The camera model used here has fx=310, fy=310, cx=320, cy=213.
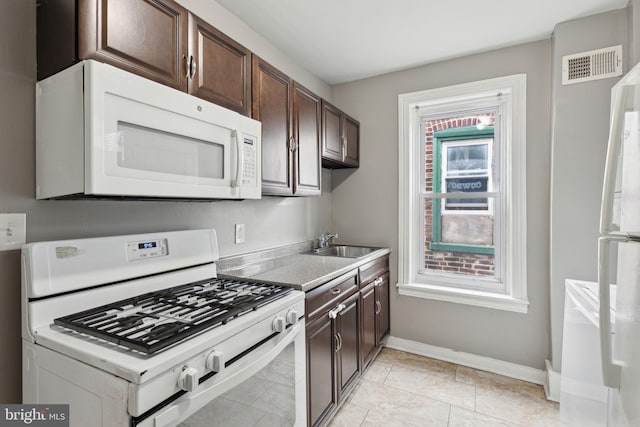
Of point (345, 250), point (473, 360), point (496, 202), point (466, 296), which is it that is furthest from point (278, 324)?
point (496, 202)

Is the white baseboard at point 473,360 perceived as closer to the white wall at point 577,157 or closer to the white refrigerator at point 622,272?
the white wall at point 577,157

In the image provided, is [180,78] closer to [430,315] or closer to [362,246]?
[362,246]

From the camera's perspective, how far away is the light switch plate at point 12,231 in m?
1.05

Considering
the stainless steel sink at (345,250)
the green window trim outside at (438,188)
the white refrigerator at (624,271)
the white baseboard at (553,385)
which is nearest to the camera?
the white refrigerator at (624,271)

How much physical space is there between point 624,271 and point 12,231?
76.7 inches

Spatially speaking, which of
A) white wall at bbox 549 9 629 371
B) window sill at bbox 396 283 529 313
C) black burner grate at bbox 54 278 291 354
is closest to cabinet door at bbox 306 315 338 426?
black burner grate at bbox 54 278 291 354

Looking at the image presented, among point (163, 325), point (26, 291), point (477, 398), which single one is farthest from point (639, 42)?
point (26, 291)

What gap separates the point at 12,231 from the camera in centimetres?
107

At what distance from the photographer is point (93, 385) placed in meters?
0.83

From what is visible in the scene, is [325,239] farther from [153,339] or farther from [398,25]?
[153,339]

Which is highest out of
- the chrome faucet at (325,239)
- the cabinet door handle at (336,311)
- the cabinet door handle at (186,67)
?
the cabinet door handle at (186,67)

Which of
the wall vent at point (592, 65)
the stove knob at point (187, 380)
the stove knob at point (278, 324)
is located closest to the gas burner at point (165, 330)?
the stove knob at point (187, 380)

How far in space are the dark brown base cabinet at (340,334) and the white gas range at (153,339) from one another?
0.52 feet

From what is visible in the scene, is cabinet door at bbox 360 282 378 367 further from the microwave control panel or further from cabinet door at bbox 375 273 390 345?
the microwave control panel
